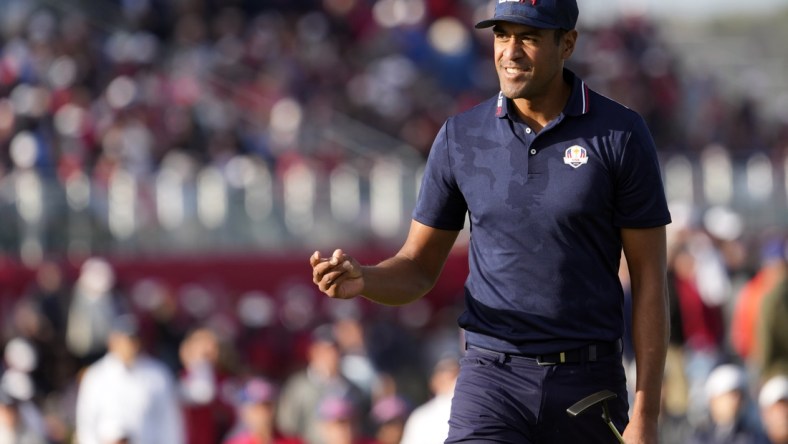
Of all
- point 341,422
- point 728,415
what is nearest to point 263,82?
point 341,422

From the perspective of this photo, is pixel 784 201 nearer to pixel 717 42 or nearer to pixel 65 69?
pixel 65 69

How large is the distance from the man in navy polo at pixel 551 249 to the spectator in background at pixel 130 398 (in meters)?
6.01

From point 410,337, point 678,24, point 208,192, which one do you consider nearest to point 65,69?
point 208,192

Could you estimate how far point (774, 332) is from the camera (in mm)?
11219

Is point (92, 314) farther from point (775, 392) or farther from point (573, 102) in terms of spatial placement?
point (573, 102)

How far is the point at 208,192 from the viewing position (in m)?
15.3

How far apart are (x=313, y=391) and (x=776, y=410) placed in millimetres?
3481

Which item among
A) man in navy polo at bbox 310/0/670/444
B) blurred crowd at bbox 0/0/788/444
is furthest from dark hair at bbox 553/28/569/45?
blurred crowd at bbox 0/0/788/444

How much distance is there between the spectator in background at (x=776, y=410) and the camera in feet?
32.2

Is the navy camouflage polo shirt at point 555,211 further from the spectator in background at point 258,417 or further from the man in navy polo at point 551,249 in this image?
the spectator in background at point 258,417

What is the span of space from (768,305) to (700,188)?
8.32 meters

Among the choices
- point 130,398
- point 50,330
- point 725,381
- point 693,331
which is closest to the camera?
point 725,381

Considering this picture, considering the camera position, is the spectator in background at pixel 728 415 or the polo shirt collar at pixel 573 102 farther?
the spectator in background at pixel 728 415

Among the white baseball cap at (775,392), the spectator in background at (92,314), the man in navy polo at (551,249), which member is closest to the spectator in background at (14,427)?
the spectator in background at (92,314)
